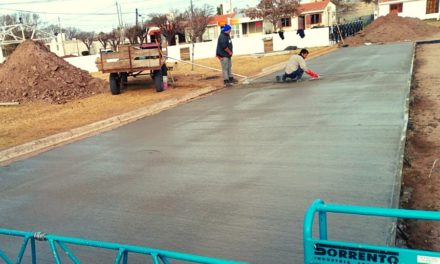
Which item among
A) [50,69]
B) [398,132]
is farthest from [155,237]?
[50,69]

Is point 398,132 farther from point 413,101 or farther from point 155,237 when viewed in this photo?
point 155,237

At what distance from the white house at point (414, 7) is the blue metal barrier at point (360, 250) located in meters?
62.6

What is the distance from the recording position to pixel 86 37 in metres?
89.9

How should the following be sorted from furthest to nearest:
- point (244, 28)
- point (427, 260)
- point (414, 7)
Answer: point (244, 28) → point (414, 7) → point (427, 260)

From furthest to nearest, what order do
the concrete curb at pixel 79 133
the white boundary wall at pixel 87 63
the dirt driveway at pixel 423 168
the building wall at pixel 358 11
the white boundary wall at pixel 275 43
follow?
the building wall at pixel 358 11 < the white boundary wall at pixel 87 63 < the white boundary wall at pixel 275 43 < the concrete curb at pixel 79 133 < the dirt driveway at pixel 423 168

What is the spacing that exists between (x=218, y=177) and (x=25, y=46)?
555 inches

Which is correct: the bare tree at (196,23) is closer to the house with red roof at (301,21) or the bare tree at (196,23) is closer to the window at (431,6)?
the house with red roof at (301,21)

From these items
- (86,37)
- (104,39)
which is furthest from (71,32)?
(104,39)

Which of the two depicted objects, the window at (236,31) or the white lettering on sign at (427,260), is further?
the window at (236,31)

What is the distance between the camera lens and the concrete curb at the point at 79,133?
809cm

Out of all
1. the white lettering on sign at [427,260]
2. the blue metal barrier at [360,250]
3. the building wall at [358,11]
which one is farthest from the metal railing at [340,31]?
the building wall at [358,11]

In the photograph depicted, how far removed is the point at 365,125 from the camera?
7.41 meters

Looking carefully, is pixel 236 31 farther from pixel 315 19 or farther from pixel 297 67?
pixel 297 67

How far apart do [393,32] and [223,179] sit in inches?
1447
